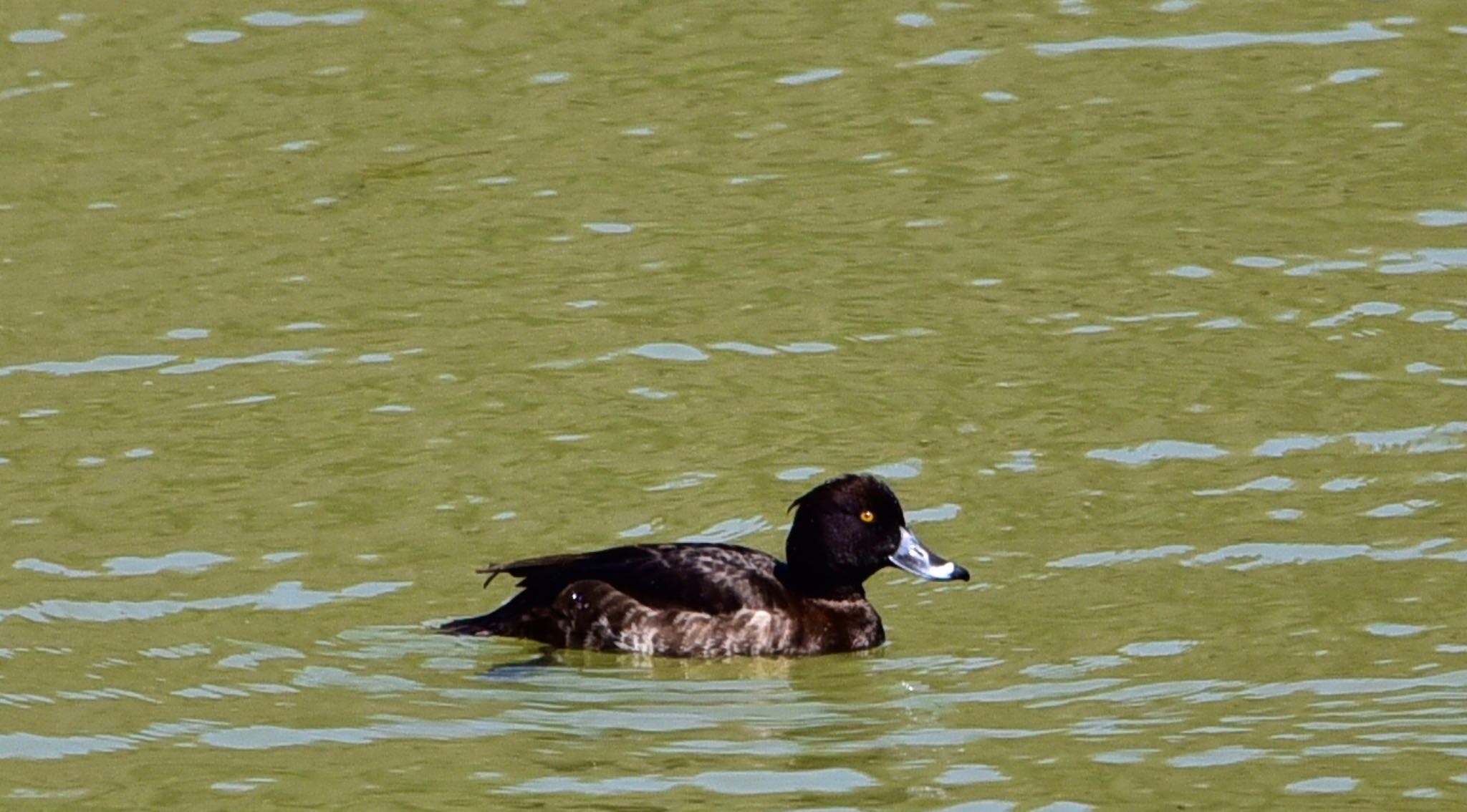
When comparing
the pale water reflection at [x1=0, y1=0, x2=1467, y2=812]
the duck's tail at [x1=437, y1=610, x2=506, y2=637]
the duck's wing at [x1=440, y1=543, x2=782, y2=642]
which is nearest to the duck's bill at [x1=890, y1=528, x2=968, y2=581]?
the pale water reflection at [x1=0, y1=0, x2=1467, y2=812]

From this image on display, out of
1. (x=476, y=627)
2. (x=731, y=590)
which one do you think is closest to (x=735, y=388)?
(x=731, y=590)

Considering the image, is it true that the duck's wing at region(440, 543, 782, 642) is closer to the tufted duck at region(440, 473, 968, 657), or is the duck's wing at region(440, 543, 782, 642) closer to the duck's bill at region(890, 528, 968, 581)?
the tufted duck at region(440, 473, 968, 657)

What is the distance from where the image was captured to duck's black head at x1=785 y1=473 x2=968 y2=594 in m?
11.5

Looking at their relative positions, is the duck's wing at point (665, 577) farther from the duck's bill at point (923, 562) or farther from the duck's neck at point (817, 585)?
the duck's bill at point (923, 562)

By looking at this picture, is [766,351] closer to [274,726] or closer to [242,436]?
[242,436]

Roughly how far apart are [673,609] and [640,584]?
0.63ft

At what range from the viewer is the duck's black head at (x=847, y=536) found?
11.5 meters

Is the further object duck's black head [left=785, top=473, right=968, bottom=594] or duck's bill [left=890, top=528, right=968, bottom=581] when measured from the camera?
duck's black head [left=785, top=473, right=968, bottom=594]

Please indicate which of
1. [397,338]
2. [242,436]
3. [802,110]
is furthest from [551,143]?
[242,436]

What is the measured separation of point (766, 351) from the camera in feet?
46.0

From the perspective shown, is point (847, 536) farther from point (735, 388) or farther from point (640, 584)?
point (735, 388)

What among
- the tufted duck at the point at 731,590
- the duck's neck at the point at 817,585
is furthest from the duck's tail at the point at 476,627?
the duck's neck at the point at 817,585

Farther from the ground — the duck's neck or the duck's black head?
the duck's black head

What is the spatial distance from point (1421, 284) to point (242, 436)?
233 inches
